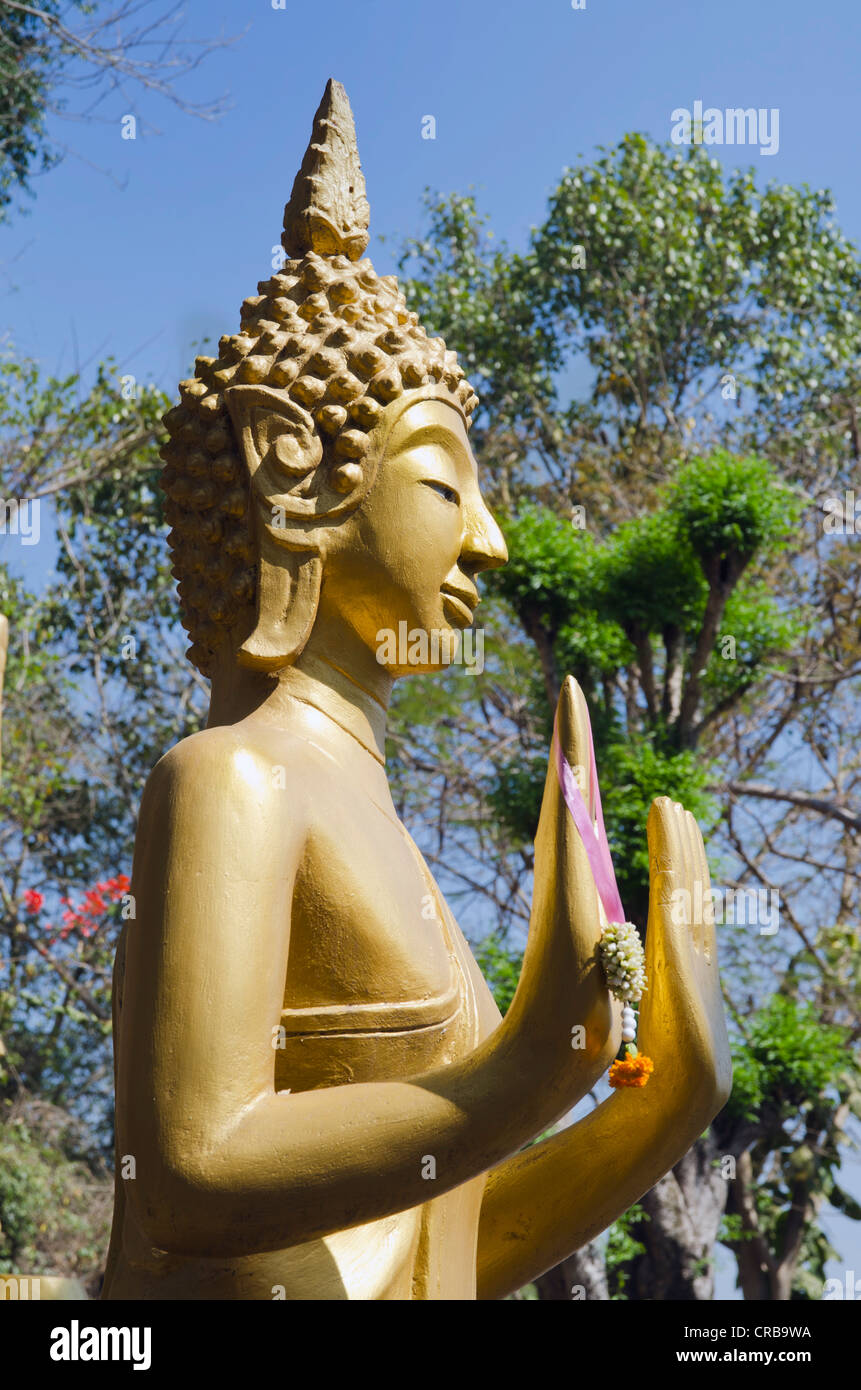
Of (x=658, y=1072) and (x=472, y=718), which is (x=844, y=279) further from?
(x=658, y=1072)

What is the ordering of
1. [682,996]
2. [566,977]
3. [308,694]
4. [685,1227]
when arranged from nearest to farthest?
[566,977] < [682,996] < [308,694] < [685,1227]

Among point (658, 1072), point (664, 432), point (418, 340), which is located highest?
point (664, 432)

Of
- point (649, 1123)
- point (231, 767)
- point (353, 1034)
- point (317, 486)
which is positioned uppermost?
point (317, 486)

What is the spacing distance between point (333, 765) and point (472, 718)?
12.2m

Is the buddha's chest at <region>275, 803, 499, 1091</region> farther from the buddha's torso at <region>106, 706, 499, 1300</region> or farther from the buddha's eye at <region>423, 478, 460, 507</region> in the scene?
the buddha's eye at <region>423, 478, 460, 507</region>

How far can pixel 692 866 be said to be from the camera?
296 cm

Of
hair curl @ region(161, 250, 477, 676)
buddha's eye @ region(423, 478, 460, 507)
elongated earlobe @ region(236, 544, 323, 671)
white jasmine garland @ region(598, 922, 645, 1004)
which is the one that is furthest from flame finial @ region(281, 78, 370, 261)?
white jasmine garland @ region(598, 922, 645, 1004)

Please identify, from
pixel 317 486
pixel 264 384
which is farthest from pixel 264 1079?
pixel 264 384

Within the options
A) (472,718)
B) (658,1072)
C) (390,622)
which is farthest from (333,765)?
(472,718)

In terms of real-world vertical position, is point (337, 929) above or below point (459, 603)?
below

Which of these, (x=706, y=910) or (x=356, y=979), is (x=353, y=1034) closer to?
(x=356, y=979)

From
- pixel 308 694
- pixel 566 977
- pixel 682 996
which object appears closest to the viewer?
pixel 566 977

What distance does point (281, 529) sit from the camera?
9.48ft

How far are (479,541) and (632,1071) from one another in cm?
108
